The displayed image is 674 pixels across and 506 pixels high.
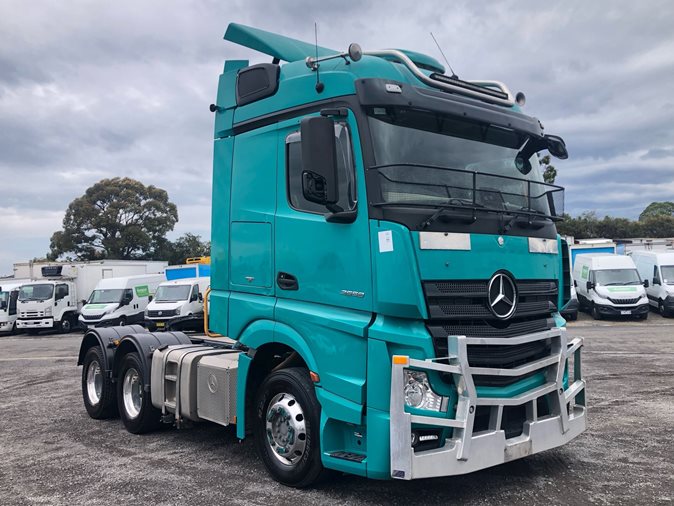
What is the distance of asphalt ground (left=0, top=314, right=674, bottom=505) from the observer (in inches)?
190

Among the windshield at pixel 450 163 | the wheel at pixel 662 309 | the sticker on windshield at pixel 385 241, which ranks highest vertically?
the windshield at pixel 450 163

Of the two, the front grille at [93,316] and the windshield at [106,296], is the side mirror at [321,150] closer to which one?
the front grille at [93,316]

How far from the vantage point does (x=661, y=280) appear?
24.2 meters

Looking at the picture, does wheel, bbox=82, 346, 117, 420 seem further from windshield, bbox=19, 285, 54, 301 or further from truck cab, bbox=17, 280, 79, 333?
windshield, bbox=19, 285, 54, 301

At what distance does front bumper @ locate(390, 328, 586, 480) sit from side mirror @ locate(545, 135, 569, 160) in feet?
5.94

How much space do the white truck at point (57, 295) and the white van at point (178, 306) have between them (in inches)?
223

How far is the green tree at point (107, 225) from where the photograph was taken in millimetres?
51625

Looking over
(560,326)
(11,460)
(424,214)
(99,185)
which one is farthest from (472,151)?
(99,185)

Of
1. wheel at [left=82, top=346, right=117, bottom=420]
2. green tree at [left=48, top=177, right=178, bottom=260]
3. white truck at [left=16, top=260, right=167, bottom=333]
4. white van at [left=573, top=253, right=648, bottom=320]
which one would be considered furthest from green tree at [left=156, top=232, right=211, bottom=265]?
wheel at [left=82, top=346, right=117, bottom=420]

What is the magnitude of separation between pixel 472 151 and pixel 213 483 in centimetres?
359

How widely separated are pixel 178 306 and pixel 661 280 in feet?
63.1

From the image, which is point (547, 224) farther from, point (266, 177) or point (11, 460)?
point (11, 460)

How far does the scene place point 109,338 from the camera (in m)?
8.01

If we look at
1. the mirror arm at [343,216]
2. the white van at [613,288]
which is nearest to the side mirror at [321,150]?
the mirror arm at [343,216]
